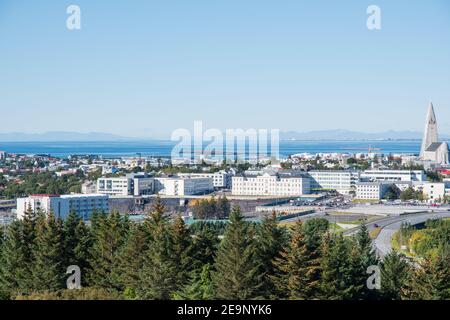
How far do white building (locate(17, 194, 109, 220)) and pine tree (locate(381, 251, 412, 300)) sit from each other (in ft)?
22.9

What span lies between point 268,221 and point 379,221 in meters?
8.81

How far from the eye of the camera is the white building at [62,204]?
12.3 m

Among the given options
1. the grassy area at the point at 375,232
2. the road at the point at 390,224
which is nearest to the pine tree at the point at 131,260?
the road at the point at 390,224

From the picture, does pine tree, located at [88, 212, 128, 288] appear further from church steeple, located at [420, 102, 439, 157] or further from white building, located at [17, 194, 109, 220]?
church steeple, located at [420, 102, 439, 157]

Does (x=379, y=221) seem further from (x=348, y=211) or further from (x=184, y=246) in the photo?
(x=184, y=246)

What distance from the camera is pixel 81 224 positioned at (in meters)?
5.94

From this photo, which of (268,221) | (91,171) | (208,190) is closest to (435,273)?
(268,221)

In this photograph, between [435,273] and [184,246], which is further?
[184,246]

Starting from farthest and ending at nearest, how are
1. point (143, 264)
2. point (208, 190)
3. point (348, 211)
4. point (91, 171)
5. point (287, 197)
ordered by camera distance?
point (91, 171), point (208, 190), point (287, 197), point (348, 211), point (143, 264)

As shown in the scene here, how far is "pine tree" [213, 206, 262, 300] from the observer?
4305 mm

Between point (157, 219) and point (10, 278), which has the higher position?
point (157, 219)

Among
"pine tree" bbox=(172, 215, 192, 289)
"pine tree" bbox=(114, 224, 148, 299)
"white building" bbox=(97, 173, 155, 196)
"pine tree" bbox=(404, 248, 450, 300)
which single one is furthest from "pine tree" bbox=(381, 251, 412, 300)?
"white building" bbox=(97, 173, 155, 196)

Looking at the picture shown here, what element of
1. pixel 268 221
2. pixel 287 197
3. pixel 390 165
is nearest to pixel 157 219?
pixel 268 221

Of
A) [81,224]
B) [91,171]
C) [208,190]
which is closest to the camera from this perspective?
[81,224]
